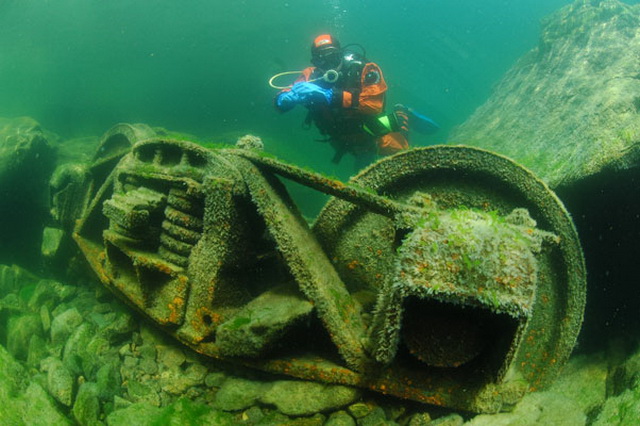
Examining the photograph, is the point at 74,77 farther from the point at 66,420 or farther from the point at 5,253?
the point at 66,420

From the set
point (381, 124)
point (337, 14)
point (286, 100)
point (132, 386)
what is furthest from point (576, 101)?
point (337, 14)

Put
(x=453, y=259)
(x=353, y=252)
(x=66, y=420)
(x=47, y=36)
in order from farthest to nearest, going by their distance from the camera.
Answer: (x=47, y=36) → (x=353, y=252) → (x=66, y=420) → (x=453, y=259)

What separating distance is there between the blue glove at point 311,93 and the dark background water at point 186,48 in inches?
1275

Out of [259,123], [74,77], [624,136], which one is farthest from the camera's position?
[74,77]

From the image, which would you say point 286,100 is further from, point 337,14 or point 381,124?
point 337,14

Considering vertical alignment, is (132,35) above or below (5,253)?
above

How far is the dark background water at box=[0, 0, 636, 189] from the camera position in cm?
4884

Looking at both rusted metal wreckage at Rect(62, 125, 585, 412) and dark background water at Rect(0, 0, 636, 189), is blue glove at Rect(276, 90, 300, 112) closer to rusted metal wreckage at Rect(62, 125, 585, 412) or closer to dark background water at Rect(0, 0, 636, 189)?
rusted metal wreckage at Rect(62, 125, 585, 412)

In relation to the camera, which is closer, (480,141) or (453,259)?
(453,259)

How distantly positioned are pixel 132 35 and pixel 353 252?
77.3 metres

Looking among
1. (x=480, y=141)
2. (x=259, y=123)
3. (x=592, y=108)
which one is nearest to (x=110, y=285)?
(x=592, y=108)

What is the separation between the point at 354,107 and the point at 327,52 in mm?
1684

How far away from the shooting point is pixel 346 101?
18.3 ft

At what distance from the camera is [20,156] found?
21.9 ft
